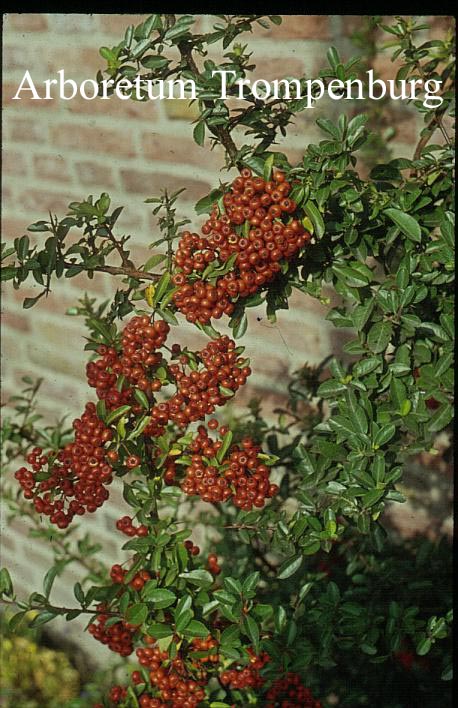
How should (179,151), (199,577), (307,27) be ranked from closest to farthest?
(199,577), (307,27), (179,151)

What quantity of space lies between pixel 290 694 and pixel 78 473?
401 millimetres

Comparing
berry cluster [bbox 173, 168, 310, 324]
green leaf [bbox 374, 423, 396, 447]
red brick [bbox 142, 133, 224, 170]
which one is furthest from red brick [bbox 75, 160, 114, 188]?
green leaf [bbox 374, 423, 396, 447]

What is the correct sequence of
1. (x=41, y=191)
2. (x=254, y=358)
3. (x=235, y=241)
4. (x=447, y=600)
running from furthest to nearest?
(x=41, y=191), (x=254, y=358), (x=447, y=600), (x=235, y=241)

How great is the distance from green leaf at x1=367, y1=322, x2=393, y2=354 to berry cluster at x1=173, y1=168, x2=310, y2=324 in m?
0.13

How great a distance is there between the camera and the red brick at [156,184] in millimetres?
1486

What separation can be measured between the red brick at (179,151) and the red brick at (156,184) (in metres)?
0.03

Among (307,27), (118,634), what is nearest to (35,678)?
(118,634)

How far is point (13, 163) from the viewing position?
1.79 metres

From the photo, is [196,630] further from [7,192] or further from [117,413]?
[7,192]

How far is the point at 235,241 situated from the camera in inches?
31.4

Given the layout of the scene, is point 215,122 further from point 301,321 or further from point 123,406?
point 301,321

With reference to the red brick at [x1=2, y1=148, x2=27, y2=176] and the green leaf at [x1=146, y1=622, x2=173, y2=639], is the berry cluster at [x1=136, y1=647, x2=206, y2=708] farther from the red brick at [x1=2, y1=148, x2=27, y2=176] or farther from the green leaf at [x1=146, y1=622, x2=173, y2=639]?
the red brick at [x1=2, y1=148, x2=27, y2=176]

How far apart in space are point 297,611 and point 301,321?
59cm
